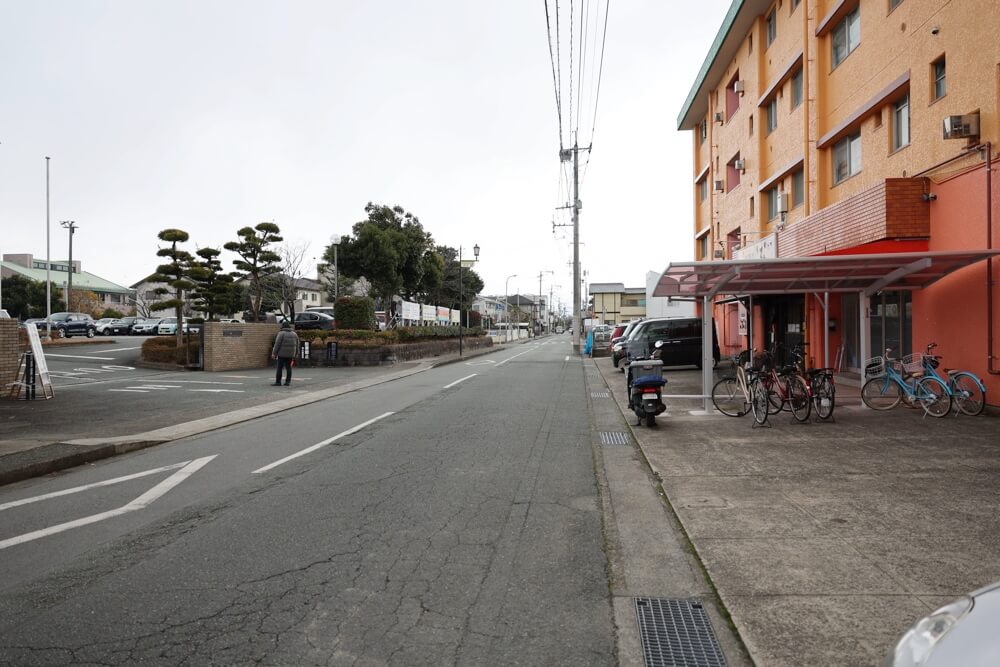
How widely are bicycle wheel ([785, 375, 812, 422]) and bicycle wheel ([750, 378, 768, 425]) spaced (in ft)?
1.74

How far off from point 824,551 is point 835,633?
130cm

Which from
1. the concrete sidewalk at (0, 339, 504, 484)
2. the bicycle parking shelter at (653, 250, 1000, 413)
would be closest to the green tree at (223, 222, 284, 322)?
the concrete sidewalk at (0, 339, 504, 484)

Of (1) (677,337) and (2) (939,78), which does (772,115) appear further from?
(2) (939,78)

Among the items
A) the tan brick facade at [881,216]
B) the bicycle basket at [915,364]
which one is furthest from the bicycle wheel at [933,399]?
the tan brick facade at [881,216]

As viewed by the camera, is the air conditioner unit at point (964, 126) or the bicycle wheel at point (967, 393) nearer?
the bicycle wheel at point (967, 393)

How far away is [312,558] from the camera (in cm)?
444

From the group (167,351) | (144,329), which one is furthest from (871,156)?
(144,329)

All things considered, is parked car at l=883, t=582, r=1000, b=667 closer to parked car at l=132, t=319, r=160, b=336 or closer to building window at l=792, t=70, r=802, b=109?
building window at l=792, t=70, r=802, b=109

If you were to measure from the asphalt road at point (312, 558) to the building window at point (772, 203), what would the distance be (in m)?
17.5

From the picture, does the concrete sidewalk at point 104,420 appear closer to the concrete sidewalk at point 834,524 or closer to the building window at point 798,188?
the concrete sidewalk at point 834,524

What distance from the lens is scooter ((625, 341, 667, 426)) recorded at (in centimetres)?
1009

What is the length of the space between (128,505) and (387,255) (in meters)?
35.6

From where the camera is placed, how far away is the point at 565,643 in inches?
129

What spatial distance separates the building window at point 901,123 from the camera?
44.5ft
